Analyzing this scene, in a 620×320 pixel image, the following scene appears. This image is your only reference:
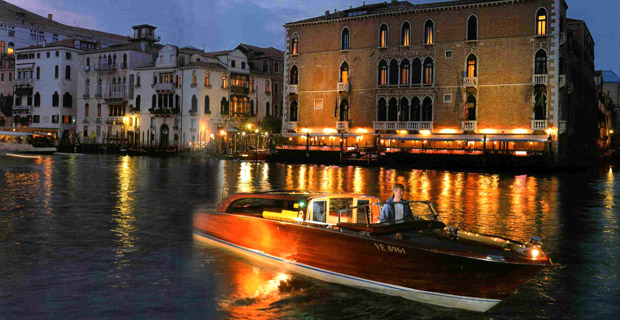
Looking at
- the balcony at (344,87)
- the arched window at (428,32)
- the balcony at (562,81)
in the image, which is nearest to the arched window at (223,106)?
the balcony at (344,87)

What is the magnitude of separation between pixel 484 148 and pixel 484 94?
18.6ft

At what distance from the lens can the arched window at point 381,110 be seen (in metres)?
52.5

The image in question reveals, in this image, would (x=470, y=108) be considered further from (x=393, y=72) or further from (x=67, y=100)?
(x=67, y=100)

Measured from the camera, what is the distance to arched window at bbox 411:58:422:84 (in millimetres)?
50844

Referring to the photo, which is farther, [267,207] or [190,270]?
[267,207]

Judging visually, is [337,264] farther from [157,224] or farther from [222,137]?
[222,137]

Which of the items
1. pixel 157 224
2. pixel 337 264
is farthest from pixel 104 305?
pixel 157 224

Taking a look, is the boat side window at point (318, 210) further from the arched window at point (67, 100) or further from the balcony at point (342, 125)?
the arched window at point (67, 100)

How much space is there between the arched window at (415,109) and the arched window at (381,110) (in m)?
2.44

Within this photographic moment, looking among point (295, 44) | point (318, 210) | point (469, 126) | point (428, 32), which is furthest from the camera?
point (295, 44)

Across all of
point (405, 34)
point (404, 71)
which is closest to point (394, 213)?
point (404, 71)

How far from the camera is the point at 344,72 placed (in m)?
54.5

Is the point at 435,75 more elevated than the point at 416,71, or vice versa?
the point at 416,71

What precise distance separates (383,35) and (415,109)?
7.12 meters
